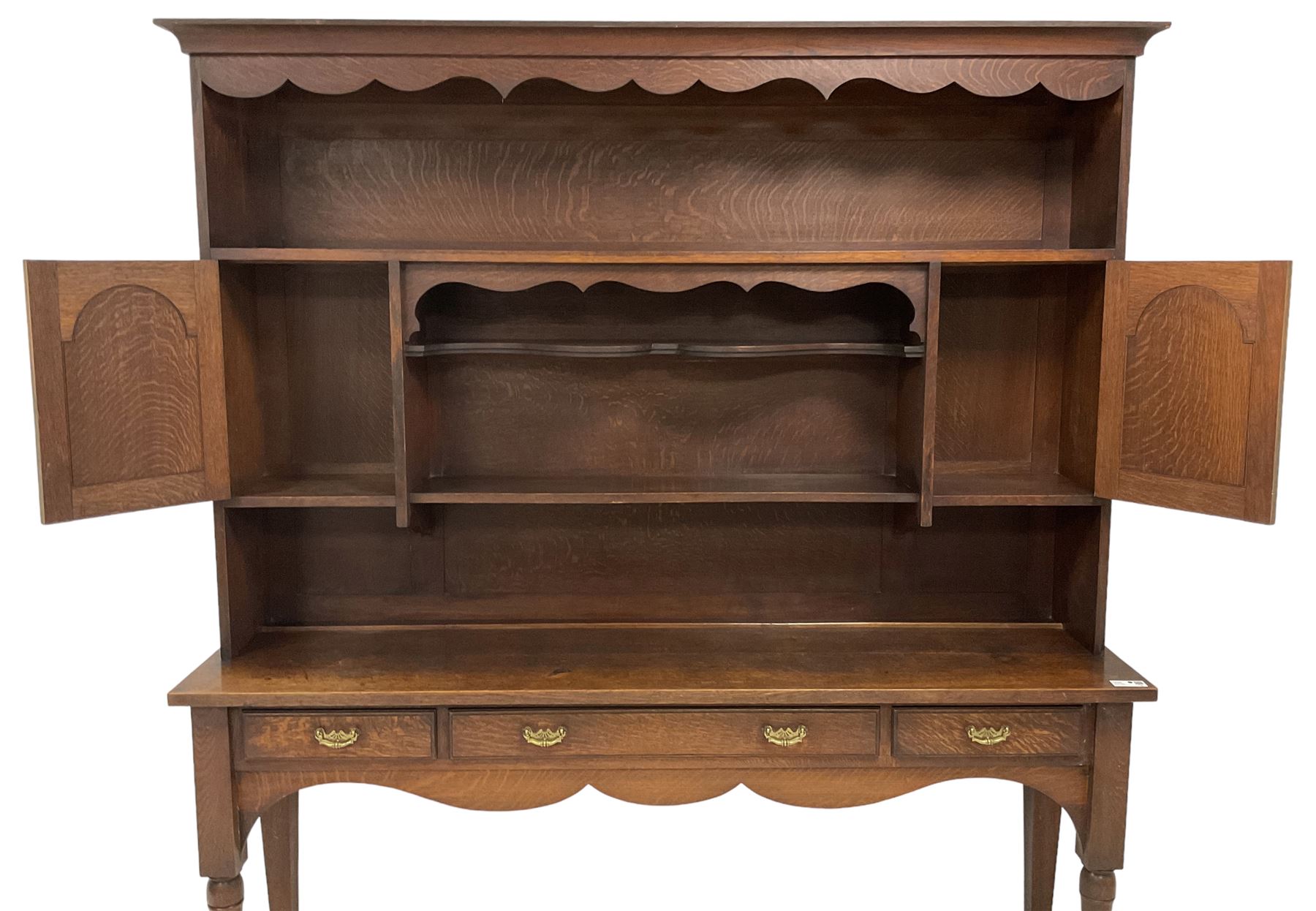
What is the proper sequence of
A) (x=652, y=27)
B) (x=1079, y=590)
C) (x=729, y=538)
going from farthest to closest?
(x=729, y=538)
(x=1079, y=590)
(x=652, y=27)

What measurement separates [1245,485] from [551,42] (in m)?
1.92

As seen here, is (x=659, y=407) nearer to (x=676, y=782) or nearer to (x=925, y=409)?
(x=925, y=409)

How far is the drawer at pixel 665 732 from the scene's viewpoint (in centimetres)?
255

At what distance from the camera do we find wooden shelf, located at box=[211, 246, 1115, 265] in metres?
2.58

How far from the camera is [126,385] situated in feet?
8.06

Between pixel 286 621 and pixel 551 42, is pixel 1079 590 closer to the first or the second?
pixel 551 42

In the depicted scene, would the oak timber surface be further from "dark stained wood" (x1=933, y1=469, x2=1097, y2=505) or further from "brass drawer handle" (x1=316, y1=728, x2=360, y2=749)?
"brass drawer handle" (x1=316, y1=728, x2=360, y2=749)

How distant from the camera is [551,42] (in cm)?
253

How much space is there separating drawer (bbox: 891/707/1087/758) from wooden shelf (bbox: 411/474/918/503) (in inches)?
22.0

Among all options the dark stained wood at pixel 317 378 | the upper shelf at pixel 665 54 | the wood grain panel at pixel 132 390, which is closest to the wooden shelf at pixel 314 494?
the dark stained wood at pixel 317 378

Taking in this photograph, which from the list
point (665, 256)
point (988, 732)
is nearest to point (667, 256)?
point (665, 256)

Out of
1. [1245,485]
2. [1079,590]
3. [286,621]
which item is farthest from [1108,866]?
[286,621]

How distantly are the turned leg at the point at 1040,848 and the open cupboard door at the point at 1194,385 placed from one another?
96 centimetres

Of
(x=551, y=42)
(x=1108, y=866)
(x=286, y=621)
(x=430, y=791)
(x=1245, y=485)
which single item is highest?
(x=551, y=42)
